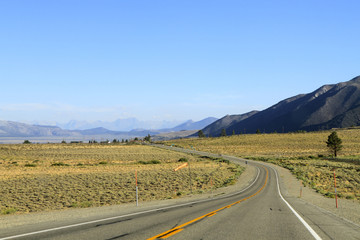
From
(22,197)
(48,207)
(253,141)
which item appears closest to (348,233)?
(48,207)

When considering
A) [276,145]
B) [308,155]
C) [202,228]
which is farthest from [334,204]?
[276,145]

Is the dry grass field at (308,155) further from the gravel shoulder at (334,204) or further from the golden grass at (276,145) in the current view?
the gravel shoulder at (334,204)

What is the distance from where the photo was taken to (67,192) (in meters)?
28.6

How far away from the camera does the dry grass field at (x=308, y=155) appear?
46.6 meters

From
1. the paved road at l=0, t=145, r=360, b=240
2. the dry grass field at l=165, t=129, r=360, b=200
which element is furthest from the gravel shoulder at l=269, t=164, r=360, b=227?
the dry grass field at l=165, t=129, r=360, b=200

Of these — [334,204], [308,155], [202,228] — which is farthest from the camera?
[308,155]

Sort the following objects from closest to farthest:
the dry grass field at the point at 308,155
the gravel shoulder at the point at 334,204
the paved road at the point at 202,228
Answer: the paved road at the point at 202,228, the gravel shoulder at the point at 334,204, the dry grass field at the point at 308,155

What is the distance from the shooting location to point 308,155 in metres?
95.1

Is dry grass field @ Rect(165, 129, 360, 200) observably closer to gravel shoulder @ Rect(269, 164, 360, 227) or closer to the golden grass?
the golden grass

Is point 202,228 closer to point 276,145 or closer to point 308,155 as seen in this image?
point 308,155

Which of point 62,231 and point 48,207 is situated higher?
point 62,231

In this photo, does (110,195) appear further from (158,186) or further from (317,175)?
(317,175)

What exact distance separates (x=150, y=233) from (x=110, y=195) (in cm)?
1789

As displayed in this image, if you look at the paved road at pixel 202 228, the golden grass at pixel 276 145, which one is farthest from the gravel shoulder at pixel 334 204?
the golden grass at pixel 276 145
